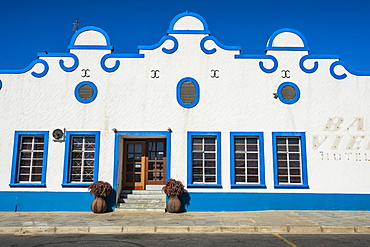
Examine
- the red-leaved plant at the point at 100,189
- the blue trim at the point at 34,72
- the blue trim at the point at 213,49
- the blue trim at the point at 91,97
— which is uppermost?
the blue trim at the point at 213,49

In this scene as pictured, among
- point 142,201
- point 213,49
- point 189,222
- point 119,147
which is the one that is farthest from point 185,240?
point 213,49

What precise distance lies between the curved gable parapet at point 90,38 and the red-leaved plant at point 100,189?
5304 mm

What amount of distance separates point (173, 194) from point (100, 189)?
2.58m

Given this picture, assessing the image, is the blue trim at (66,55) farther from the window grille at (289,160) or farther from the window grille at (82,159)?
the window grille at (289,160)

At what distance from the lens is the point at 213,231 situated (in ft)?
31.5

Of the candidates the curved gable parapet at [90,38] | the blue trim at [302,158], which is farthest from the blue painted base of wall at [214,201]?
the curved gable parapet at [90,38]

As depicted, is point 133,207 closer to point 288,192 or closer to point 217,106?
point 217,106

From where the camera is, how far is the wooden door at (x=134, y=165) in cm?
1390

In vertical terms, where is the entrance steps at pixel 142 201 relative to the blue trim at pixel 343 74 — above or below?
below

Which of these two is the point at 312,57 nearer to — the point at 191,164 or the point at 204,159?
the point at 204,159

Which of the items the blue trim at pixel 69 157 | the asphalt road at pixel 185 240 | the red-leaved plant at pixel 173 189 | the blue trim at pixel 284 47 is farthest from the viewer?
the blue trim at pixel 284 47

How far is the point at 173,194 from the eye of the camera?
40.2ft

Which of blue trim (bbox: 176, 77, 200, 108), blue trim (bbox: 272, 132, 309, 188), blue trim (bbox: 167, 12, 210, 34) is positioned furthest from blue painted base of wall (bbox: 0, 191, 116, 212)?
blue trim (bbox: 167, 12, 210, 34)

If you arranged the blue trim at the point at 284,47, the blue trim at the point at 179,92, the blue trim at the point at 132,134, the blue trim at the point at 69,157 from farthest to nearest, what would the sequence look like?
the blue trim at the point at 284,47, the blue trim at the point at 179,92, the blue trim at the point at 132,134, the blue trim at the point at 69,157
